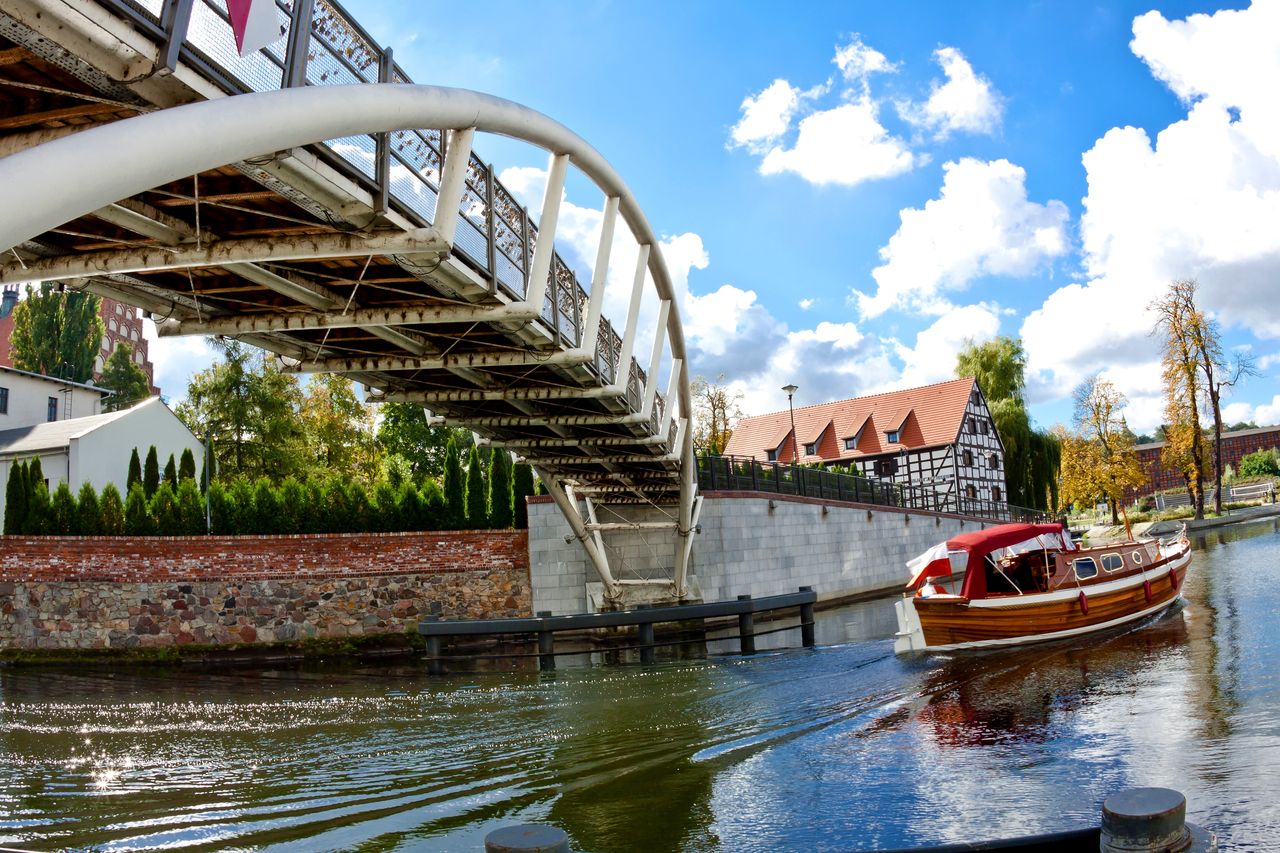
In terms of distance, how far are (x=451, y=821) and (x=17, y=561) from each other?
744 inches

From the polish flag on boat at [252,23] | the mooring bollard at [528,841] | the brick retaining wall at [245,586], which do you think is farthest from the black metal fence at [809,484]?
the mooring bollard at [528,841]

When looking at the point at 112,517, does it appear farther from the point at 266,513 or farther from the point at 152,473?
the point at 152,473

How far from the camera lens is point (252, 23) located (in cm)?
603

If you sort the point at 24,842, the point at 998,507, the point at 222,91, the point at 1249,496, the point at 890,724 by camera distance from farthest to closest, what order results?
the point at 1249,496 → the point at 998,507 → the point at 890,724 → the point at 24,842 → the point at 222,91

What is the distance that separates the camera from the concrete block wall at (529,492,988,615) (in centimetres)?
2520

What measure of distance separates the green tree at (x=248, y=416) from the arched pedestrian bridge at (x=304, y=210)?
1061 inches

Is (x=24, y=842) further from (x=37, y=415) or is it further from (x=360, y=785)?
(x=37, y=415)

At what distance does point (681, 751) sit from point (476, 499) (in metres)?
17.1

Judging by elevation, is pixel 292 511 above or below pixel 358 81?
below

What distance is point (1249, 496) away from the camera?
63.1 metres

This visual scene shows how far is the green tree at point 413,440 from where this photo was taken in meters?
48.9

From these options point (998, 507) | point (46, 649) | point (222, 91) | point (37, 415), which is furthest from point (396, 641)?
point (998, 507)

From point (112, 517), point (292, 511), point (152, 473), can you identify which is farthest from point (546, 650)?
point (152, 473)

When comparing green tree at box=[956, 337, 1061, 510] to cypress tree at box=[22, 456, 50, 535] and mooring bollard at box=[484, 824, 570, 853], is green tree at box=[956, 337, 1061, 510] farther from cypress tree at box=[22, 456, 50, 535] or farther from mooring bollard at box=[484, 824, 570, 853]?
mooring bollard at box=[484, 824, 570, 853]
